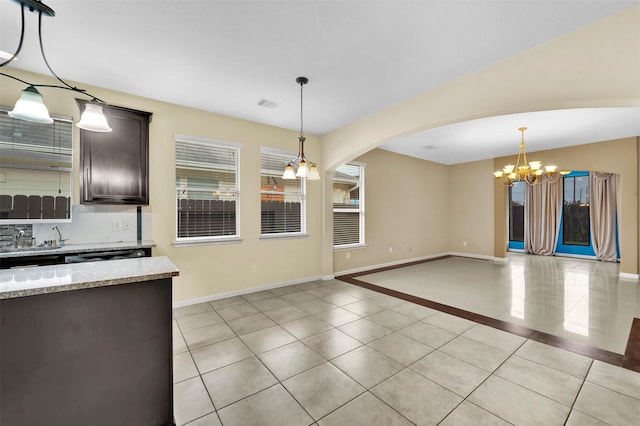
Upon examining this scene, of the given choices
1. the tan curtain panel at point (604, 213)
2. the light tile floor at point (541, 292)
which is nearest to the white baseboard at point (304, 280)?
the light tile floor at point (541, 292)

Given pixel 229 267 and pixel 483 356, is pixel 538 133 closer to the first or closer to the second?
pixel 483 356

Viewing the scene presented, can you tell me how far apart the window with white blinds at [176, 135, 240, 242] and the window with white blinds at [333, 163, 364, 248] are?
2297mm

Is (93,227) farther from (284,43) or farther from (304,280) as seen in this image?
(304,280)

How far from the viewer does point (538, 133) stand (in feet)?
17.3

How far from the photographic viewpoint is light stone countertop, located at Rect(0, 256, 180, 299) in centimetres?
138

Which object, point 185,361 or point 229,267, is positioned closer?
point 185,361

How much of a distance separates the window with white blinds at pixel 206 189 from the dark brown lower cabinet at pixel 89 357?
250 cm

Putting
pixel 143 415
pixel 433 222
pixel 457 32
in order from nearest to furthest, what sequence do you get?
pixel 143 415, pixel 457 32, pixel 433 222

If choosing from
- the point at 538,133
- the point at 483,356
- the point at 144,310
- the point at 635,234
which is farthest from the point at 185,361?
the point at 635,234

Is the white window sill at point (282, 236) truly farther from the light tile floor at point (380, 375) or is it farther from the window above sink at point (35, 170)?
the window above sink at point (35, 170)

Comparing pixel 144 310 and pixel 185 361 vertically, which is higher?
pixel 144 310

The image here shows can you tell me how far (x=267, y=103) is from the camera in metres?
3.88

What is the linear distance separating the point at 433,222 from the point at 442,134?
3559 mm

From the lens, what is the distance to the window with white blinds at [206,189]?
160 inches
